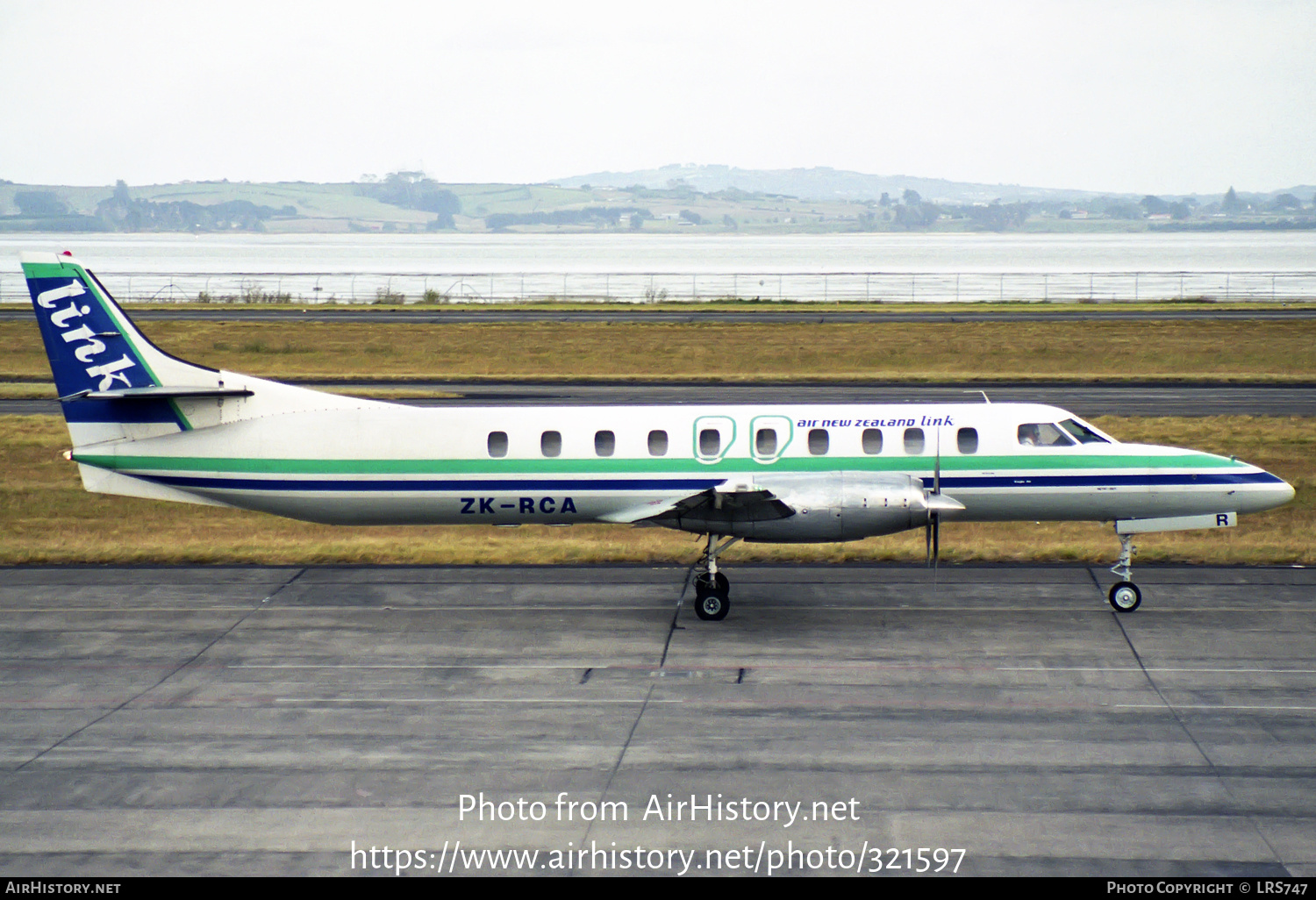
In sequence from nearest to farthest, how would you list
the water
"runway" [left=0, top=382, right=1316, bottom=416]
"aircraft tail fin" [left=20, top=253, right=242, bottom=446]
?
"aircraft tail fin" [left=20, top=253, right=242, bottom=446], "runway" [left=0, top=382, right=1316, bottom=416], the water

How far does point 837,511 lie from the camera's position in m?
18.9

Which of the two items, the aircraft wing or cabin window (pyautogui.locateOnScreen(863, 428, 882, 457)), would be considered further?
cabin window (pyautogui.locateOnScreen(863, 428, 882, 457))

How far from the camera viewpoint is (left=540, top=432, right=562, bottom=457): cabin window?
67.3 feet

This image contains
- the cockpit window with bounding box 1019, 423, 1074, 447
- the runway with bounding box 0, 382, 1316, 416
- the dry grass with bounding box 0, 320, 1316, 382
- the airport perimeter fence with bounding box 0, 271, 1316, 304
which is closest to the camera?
the cockpit window with bounding box 1019, 423, 1074, 447

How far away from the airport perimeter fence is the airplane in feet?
213

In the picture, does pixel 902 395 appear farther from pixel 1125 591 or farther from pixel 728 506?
pixel 728 506

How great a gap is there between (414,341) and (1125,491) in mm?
47271

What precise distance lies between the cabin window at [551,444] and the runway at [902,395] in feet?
70.3

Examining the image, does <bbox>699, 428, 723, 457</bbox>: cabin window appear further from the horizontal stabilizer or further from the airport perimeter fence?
the airport perimeter fence

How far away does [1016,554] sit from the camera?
24344 mm

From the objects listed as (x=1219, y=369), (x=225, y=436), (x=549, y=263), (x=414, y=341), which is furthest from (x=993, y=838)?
(x=549, y=263)

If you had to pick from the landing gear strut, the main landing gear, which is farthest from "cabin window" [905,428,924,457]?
the landing gear strut

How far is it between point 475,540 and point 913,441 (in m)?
11.3

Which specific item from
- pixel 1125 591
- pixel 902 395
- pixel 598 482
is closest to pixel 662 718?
pixel 598 482
